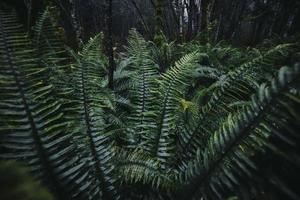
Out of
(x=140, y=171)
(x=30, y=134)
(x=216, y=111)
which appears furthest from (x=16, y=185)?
(x=216, y=111)

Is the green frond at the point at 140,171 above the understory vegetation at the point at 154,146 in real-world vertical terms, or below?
below

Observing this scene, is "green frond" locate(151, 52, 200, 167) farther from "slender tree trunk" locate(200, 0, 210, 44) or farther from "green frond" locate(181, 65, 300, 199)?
"slender tree trunk" locate(200, 0, 210, 44)

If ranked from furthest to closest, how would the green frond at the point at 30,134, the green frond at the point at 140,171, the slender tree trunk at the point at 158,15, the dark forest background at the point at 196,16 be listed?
the slender tree trunk at the point at 158,15 < the dark forest background at the point at 196,16 < the green frond at the point at 140,171 < the green frond at the point at 30,134

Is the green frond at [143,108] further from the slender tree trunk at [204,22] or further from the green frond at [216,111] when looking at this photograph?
the slender tree trunk at [204,22]

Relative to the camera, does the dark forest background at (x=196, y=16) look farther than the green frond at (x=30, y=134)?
Yes

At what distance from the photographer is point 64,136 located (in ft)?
5.13

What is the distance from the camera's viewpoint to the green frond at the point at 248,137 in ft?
3.94

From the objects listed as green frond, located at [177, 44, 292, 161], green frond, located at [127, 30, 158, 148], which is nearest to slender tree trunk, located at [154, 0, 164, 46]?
green frond, located at [127, 30, 158, 148]

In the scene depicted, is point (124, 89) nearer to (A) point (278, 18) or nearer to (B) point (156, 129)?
(B) point (156, 129)

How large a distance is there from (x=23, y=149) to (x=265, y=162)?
1.00 m

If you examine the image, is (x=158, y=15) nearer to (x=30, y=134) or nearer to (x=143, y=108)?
(x=143, y=108)

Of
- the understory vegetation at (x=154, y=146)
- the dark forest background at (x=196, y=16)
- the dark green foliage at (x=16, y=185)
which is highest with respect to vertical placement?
the dark green foliage at (x=16, y=185)

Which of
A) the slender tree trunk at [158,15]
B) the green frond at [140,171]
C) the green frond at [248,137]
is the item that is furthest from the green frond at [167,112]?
the slender tree trunk at [158,15]

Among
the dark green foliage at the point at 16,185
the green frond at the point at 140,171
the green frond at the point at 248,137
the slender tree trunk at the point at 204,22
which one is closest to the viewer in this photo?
the dark green foliage at the point at 16,185
